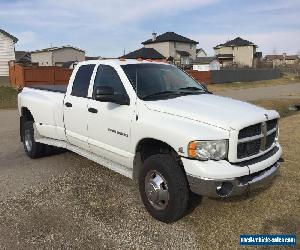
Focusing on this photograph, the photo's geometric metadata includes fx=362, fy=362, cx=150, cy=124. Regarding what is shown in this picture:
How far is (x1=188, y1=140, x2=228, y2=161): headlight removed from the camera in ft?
12.8

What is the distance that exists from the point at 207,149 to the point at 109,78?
2.06 m

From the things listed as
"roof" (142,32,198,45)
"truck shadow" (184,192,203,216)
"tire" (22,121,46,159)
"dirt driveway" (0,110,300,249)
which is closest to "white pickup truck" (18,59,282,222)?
"dirt driveway" (0,110,300,249)

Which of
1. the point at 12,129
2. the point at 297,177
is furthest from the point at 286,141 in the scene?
the point at 12,129

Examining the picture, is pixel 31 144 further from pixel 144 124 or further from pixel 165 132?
pixel 165 132

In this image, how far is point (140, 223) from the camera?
14.4 feet

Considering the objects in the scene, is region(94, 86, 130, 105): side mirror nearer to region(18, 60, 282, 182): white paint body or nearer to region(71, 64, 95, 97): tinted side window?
region(18, 60, 282, 182): white paint body

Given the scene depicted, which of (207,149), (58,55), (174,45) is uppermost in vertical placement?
(174,45)

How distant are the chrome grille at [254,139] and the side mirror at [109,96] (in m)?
1.59

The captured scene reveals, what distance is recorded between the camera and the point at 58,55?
218 feet

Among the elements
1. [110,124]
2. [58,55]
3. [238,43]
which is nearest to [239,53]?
[238,43]

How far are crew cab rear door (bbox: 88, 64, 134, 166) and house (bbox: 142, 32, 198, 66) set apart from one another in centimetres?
6268

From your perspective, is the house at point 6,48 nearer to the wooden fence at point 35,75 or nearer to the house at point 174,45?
the wooden fence at point 35,75

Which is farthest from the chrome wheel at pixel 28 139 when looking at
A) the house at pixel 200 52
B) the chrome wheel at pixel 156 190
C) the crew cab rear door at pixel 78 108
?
the house at pixel 200 52

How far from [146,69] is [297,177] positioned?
304 centimetres
